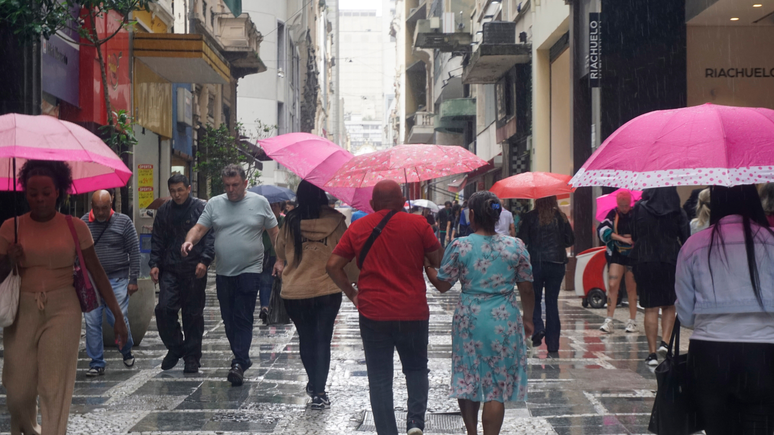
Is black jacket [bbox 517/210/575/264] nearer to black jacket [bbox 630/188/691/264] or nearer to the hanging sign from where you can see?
black jacket [bbox 630/188/691/264]

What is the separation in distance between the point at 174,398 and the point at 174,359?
1.22 m

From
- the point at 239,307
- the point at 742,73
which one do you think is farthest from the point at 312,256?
the point at 742,73

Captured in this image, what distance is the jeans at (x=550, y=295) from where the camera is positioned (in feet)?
29.5

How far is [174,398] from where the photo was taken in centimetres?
684

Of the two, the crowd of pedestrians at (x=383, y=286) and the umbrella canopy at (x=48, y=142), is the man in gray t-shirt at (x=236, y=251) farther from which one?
the umbrella canopy at (x=48, y=142)

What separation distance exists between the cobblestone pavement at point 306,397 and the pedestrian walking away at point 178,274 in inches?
11.8

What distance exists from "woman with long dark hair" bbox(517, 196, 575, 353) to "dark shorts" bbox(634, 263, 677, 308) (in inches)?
46.8

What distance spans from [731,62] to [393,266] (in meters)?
10.9

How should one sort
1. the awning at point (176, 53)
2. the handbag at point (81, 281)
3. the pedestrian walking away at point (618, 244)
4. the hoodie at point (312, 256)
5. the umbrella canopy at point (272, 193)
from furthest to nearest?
the awning at point (176, 53) < the umbrella canopy at point (272, 193) < the pedestrian walking away at point (618, 244) < the hoodie at point (312, 256) < the handbag at point (81, 281)

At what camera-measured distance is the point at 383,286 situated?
17.1ft

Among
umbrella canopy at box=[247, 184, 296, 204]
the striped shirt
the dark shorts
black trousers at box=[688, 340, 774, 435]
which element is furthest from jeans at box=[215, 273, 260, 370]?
umbrella canopy at box=[247, 184, 296, 204]

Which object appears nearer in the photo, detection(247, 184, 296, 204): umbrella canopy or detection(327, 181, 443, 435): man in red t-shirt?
detection(327, 181, 443, 435): man in red t-shirt

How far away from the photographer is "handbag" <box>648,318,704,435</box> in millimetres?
3920

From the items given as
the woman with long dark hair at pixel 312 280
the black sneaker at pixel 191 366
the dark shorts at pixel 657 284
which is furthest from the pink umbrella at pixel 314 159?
the dark shorts at pixel 657 284
